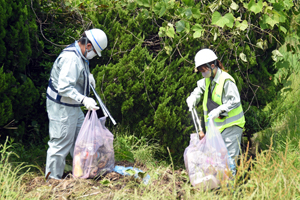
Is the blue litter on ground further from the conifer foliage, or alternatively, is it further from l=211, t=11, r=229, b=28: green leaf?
l=211, t=11, r=229, b=28: green leaf

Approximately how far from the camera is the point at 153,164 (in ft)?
14.1

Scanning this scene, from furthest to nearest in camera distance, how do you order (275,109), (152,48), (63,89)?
(275,109)
(152,48)
(63,89)

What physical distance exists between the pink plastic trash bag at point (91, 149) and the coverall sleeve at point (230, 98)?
1276 millimetres

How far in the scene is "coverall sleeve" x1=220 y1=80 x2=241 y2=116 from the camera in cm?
332

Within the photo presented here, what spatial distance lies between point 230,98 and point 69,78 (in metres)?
1.70

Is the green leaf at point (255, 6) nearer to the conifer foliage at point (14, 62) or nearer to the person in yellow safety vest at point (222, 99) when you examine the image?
the person in yellow safety vest at point (222, 99)

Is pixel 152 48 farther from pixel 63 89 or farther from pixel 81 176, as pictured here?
pixel 81 176

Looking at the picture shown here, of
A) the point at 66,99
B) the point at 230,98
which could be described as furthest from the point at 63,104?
the point at 230,98

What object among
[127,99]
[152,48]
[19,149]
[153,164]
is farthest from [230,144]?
[19,149]

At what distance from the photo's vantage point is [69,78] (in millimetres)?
3082

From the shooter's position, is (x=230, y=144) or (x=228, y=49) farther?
(x=228, y=49)

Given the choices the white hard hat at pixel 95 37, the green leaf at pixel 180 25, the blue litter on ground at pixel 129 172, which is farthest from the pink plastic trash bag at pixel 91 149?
the green leaf at pixel 180 25

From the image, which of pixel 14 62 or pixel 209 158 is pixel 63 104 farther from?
pixel 209 158

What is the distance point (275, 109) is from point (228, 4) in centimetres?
198
